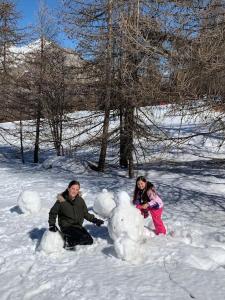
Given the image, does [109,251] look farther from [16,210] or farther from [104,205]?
[16,210]

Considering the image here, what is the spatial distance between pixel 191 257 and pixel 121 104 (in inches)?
402

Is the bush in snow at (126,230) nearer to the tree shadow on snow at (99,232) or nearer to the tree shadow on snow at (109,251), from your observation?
the tree shadow on snow at (109,251)

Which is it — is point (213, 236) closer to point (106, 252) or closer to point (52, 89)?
point (106, 252)

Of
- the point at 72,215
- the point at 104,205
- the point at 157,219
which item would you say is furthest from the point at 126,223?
the point at 104,205

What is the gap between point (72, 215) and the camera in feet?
27.3

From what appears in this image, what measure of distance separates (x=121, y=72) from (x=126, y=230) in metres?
7.30

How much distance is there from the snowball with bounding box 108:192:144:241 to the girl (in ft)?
3.33

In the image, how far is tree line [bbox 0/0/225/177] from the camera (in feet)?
32.6

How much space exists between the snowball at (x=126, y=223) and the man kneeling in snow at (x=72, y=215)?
55cm

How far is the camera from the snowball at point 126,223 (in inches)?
302

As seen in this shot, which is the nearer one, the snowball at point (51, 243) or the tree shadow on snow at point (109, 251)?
the tree shadow on snow at point (109, 251)

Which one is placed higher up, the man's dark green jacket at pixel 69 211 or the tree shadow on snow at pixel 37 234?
the man's dark green jacket at pixel 69 211

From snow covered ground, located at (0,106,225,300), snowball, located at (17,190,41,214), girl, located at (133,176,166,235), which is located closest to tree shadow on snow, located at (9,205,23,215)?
snow covered ground, located at (0,106,225,300)

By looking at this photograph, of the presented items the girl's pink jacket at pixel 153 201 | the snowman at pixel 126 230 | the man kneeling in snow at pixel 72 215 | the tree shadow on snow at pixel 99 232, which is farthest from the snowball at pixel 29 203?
the snowman at pixel 126 230
